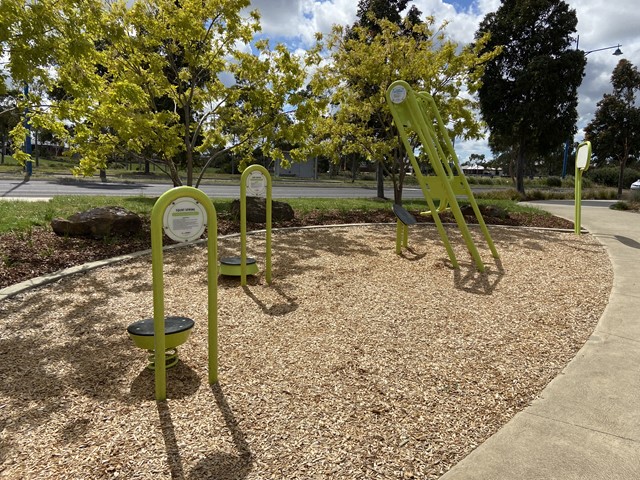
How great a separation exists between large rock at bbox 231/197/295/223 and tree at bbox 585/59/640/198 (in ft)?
74.4

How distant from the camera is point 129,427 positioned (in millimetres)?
2273

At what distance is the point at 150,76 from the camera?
26.3 feet

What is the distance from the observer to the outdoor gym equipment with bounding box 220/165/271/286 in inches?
183

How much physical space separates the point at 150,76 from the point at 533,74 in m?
17.8

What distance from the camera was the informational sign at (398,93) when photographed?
5.82m

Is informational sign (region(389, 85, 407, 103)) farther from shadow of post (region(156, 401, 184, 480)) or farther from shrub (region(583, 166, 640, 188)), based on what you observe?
shrub (region(583, 166, 640, 188))

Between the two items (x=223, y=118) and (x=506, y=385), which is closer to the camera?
(x=506, y=385)

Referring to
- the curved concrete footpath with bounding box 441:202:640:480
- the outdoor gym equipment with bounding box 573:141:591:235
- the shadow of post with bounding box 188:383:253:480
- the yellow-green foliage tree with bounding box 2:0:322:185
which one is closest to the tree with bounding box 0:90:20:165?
the yellow-green foliage tree with bounding box 2:0:322:185

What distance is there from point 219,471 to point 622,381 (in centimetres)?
252

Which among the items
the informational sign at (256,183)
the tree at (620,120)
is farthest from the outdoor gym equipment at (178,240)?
the tree at (620,120)

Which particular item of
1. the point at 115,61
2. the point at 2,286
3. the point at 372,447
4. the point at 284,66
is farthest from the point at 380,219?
the point at 372,447

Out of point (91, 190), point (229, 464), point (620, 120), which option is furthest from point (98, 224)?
point (620, 120)

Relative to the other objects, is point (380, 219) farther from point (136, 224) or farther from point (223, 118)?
point (136, 224)

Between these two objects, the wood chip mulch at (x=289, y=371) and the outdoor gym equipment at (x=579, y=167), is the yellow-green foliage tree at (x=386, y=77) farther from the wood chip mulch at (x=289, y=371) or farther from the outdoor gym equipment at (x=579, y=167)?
the wood chip mulch at (x=289, y=371)
